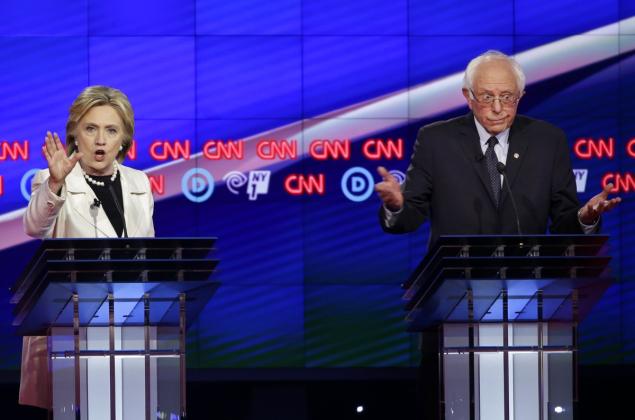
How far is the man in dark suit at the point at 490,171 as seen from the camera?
468 centimetres

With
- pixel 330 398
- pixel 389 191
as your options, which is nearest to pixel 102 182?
pixel 389 191

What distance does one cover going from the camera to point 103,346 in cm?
410

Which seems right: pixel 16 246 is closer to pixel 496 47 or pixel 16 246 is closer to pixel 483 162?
pixel 496 47

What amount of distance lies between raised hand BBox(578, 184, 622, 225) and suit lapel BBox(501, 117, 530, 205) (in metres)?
0.28

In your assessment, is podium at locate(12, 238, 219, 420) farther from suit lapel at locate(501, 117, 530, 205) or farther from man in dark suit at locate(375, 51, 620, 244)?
suit lapel at locate(501, 117, 530, 205)

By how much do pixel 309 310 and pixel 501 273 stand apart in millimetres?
4035

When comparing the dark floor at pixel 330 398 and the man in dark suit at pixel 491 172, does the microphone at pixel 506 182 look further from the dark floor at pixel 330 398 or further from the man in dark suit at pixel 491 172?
the dark floor at pixel 330 398

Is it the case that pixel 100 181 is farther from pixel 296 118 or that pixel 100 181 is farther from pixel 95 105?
pixel 296 118

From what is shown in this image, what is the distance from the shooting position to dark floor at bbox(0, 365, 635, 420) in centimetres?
771

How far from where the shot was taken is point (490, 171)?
15.5 ft

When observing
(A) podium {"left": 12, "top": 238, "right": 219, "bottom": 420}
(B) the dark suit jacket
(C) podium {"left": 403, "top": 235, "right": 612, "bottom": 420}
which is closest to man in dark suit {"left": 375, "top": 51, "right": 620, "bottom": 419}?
(B) the dark suit jacket

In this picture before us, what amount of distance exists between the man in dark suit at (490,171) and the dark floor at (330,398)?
3.12 meters

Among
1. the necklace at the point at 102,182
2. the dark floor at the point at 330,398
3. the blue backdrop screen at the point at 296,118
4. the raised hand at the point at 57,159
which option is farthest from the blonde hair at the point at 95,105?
the dark floor at the point at 330,398

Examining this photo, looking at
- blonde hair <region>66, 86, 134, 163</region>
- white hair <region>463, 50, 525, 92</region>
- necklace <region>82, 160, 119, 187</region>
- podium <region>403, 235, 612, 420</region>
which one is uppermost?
white hair <region>463, 50, 525, 92</region>
